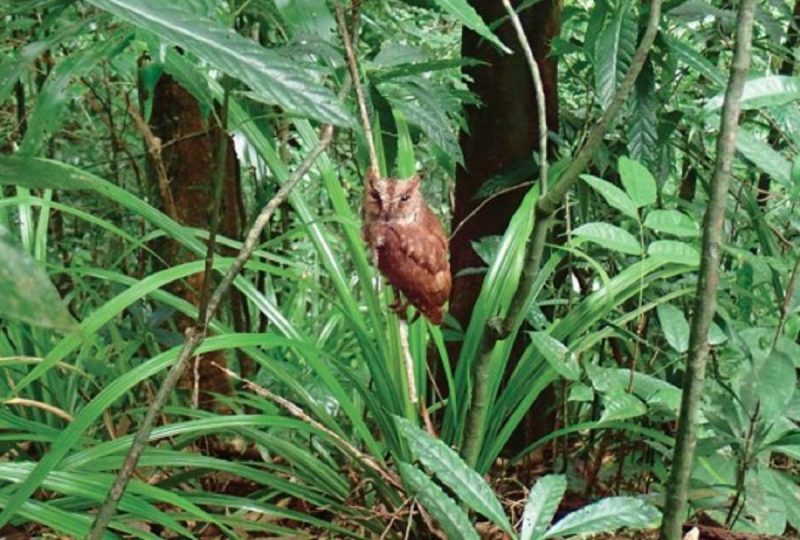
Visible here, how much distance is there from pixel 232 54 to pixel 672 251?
0.76 metres

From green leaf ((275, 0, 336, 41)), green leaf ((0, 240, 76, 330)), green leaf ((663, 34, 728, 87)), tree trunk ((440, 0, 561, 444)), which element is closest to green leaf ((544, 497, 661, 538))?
green leaf ((275, 0, 336, 41))

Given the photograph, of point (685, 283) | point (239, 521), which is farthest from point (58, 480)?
point (685, 283)

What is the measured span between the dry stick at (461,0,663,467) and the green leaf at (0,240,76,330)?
508mm

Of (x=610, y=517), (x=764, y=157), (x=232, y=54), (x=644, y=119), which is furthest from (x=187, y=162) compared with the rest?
(x=232, y=54)

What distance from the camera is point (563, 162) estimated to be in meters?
1.49

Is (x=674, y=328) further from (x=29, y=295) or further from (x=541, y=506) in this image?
(x=29, y=295)

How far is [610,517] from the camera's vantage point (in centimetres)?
75

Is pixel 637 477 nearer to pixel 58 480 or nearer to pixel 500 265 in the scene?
pixel 500 265

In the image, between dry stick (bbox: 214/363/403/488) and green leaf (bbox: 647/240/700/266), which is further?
green leaf (bbox: 647/240/700/266)

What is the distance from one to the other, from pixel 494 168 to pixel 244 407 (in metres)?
0.67

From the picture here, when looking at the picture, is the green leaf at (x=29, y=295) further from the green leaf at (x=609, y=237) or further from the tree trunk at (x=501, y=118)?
the tree trunk at (x=501, y=118)

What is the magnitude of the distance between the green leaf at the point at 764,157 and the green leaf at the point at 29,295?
2.84 feet

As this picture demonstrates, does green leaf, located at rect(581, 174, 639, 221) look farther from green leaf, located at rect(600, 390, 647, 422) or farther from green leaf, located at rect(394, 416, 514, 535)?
green leaf, located at rect(394, 416, 514, 535)

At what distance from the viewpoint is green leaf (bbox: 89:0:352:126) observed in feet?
1.15
